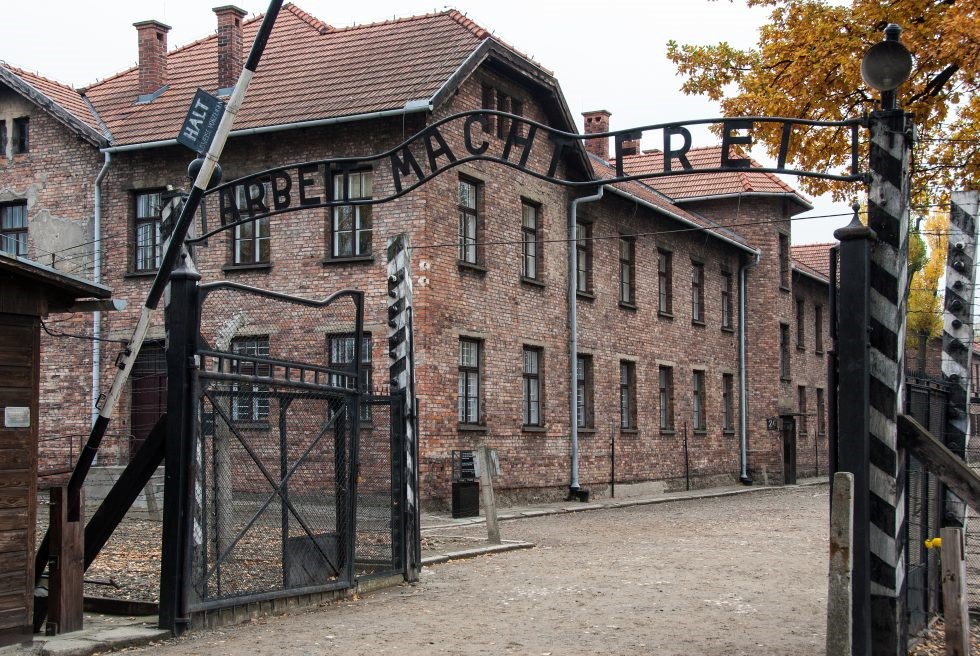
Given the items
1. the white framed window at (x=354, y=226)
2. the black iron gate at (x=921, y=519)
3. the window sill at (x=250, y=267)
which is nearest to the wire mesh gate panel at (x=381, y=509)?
the black iron gate at (x=921, y=519)

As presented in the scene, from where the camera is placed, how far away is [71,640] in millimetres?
8352

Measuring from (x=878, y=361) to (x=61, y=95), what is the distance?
73.1 ft

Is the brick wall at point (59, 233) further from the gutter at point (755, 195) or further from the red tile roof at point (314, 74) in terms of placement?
the gutter at point (755, 195)

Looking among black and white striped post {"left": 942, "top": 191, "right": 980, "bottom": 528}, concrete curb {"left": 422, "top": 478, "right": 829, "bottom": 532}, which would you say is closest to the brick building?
concrete curb {"left": 422, "top": 478, "right": 829, "bottom": 532}

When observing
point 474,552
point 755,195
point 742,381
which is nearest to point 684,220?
point 755,195

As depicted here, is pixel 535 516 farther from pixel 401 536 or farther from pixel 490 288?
pixel 401 536

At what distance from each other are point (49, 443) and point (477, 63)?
11.6m

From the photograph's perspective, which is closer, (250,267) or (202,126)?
(202,126)

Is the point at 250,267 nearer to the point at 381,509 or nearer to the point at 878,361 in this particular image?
the point at 381,509

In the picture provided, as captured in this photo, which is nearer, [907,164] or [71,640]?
[907,164]

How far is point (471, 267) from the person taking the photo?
76.0ft

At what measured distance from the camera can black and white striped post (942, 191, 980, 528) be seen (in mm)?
10359

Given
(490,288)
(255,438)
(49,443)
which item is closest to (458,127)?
(490,288)

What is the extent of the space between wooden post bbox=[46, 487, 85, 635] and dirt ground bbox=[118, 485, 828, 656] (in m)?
0.74
